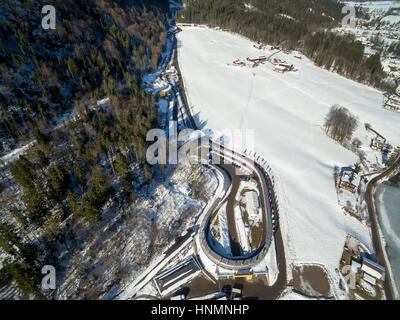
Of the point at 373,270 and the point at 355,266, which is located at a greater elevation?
the point at 373,270

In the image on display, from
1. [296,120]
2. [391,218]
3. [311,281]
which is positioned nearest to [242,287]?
[311,281]

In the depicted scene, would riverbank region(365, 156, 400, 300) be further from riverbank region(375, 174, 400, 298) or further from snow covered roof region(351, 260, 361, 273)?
snow covered roof region(351, 260, 361, 273)

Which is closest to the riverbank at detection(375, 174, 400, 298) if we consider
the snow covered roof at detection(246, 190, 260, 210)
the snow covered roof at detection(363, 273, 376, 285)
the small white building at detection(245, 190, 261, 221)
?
the snow covered roof at detection(363, 273, 376, 285)

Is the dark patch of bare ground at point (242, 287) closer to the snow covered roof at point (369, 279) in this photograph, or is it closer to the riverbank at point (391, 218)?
the snow covered roof at point (369, 279)

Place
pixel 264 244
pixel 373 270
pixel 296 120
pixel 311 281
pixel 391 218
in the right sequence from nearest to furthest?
pixel 373 270 < pixel 311 281 < pixel 264 244 < pixel 391 218 < pixel 296 120

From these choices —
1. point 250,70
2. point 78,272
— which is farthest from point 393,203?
point 250,70

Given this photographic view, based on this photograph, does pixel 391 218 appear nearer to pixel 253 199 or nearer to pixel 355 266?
pixel 355 266

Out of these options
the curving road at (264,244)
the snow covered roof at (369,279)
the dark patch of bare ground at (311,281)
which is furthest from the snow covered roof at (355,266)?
the curving road at (264,244)
